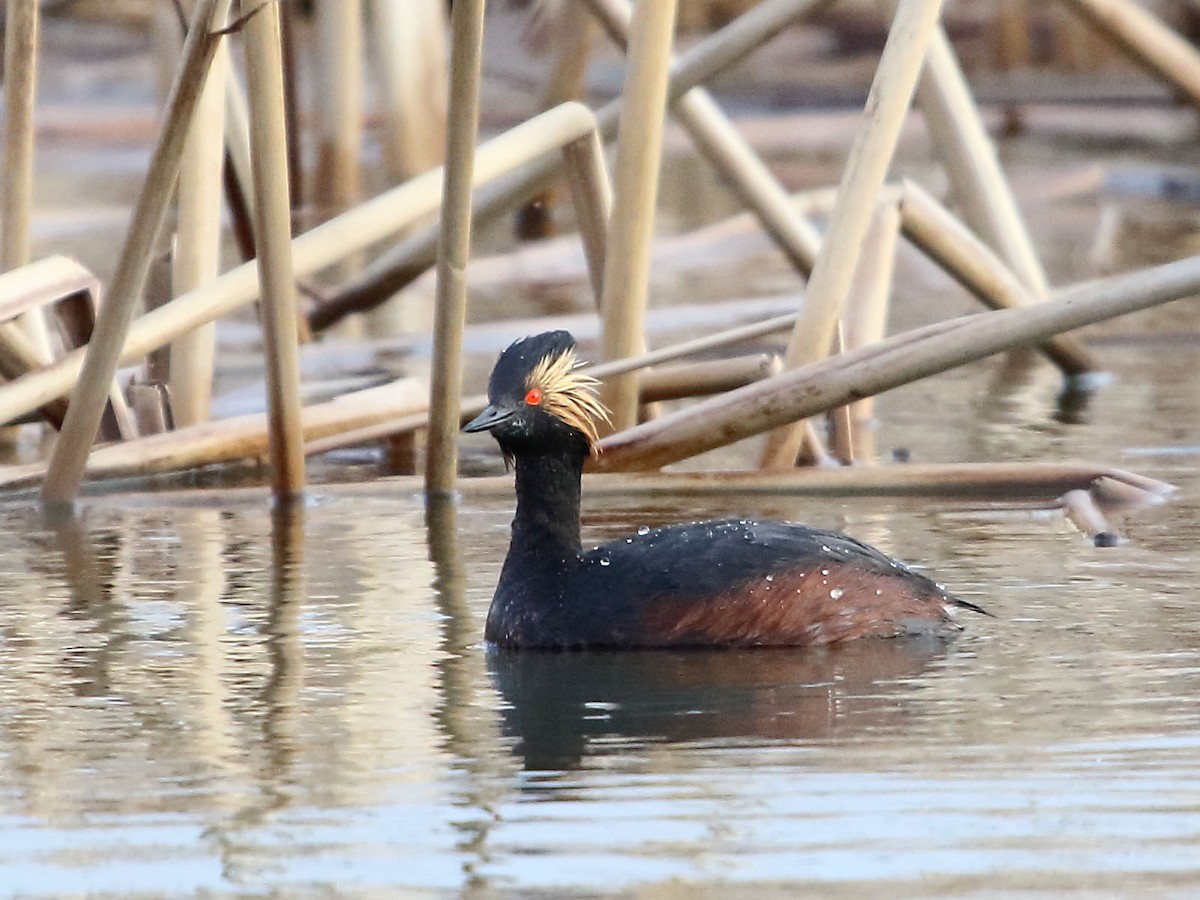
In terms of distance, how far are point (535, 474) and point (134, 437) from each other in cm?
228

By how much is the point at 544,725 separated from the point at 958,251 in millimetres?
3814

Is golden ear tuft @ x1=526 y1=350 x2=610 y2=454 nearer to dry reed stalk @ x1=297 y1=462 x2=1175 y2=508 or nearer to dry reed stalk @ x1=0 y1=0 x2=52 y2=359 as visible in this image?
dry reed stalk @ x1=297 y1=462 x2=1175 y2=508

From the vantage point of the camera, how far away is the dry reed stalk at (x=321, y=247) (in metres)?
7.15

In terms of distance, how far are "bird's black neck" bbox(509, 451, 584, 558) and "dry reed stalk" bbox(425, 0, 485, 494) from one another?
37.9 inches

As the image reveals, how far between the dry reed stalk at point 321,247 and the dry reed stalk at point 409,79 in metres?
6.26

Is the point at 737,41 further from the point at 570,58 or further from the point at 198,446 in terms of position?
the point at 570,58

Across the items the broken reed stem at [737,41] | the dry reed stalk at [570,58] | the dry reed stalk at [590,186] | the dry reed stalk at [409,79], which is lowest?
the dry reed stalk at [590,186]

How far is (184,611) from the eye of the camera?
6090mm

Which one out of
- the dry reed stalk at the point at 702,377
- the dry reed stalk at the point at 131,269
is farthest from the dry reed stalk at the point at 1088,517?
the dry reed stalk at the point at 131,269

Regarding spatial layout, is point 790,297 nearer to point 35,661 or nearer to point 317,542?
point 317,542

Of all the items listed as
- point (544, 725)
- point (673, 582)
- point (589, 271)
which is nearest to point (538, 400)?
point (673, 582)

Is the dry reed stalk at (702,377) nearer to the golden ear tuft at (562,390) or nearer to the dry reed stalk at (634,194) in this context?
the dry reed stalk at (634,194)

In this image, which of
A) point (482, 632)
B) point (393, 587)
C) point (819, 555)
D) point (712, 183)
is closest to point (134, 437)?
point (393, 587)

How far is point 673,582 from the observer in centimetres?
555
